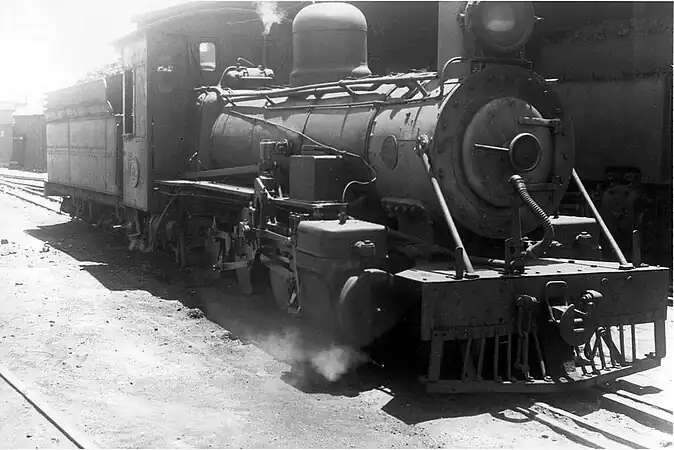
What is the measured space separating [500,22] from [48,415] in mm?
4042

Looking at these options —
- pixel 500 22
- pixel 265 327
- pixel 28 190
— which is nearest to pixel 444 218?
pixel 500 22

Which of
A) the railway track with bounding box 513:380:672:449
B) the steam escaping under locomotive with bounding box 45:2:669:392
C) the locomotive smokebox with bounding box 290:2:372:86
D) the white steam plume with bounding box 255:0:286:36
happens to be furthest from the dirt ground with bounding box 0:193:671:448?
the white steam plume with bounding box 255:0:286:36

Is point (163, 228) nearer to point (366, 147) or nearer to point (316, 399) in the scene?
point (366, 147)

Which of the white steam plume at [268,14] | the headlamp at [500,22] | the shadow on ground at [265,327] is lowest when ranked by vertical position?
the shadow on ground at [265,327]

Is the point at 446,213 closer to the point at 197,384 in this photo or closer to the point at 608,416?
the point at 608,416

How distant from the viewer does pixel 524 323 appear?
5.00 m

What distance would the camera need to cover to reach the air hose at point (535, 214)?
16.9 ft

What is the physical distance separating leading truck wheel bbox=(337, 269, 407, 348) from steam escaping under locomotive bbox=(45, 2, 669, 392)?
0.01 meters

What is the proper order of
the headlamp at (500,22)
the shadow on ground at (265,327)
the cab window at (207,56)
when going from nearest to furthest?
the shadow on ground at (265,327)
the headlamp at (500,22)
the cab window at (207,56)

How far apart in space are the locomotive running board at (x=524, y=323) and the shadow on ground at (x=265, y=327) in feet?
0.51

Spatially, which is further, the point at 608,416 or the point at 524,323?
the point at 524,323

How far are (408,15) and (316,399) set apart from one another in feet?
40.0

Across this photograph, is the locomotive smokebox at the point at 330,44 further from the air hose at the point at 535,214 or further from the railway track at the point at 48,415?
the railway track at the point at 48,415

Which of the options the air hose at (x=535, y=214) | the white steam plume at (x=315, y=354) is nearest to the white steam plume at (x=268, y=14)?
the white steam plume at (x=315, y=354)
